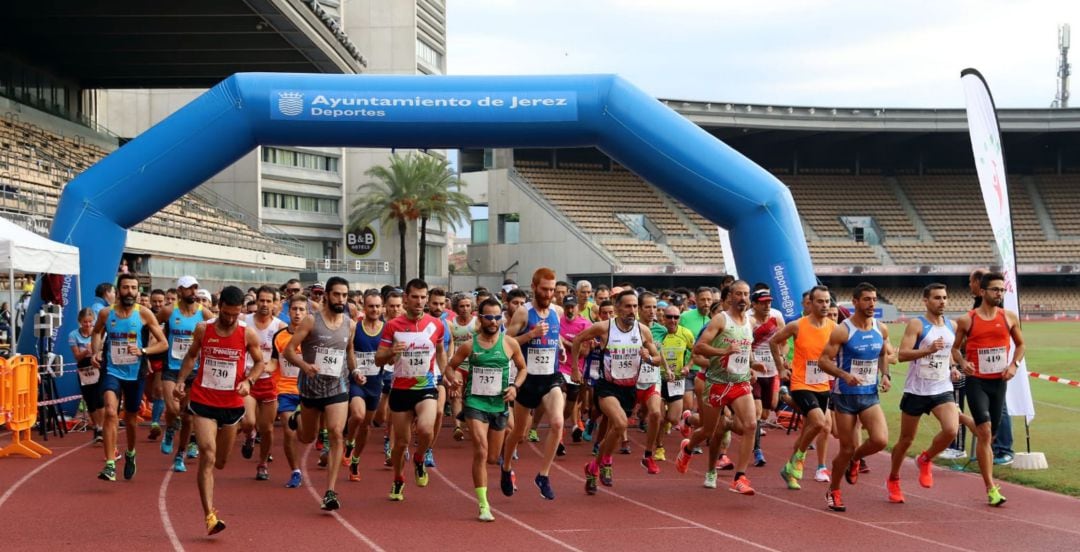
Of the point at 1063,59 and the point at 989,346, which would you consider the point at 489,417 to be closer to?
the point at 989,346

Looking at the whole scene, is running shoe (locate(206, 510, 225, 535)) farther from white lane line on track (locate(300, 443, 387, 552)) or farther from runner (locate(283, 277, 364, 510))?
runner (locate(283, 277, 364, 510))

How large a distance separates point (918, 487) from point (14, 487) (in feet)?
29.6

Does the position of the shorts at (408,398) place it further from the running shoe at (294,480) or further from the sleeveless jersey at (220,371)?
the running shoe at (294,480)

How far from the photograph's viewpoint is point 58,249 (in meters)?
16.3

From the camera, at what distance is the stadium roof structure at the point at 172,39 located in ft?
114

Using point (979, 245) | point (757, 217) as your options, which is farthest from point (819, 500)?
point (979, 245)

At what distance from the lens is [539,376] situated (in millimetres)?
11469

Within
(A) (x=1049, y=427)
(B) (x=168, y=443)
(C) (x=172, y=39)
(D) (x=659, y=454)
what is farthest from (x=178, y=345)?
(C) (x=172, y=39)

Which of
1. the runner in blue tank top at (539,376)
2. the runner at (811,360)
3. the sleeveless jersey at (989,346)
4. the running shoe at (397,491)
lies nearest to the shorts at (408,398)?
the running shoe at (397,491)

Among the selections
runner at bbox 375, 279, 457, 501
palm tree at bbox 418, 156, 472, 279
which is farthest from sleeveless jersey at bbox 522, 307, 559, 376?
palm tree at bbox 418, 156, 472, 279

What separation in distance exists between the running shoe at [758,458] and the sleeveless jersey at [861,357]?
3.33 meters

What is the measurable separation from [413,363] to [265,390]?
221 centimetres

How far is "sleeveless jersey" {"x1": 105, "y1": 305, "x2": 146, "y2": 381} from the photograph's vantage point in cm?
1241

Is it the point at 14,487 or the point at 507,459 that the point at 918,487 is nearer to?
the point at 507,459
